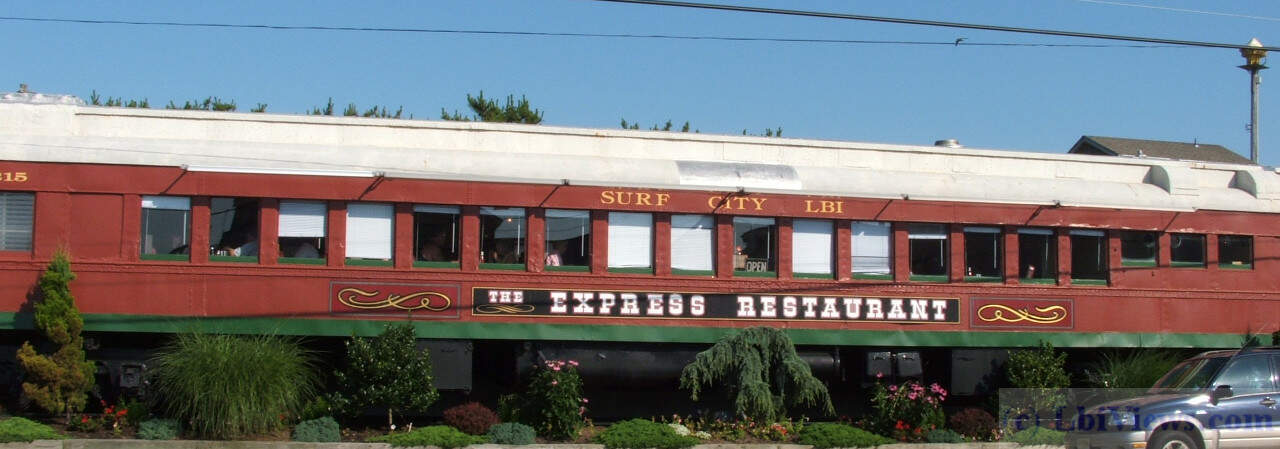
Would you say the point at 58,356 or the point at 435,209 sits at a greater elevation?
the point at 435,209

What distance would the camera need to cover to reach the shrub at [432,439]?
52.5 ft

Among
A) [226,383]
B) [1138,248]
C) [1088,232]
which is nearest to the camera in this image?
[226,383]

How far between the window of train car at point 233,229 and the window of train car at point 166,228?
1.06 ft

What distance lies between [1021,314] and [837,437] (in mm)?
4115

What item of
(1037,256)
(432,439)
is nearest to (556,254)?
(432,439)

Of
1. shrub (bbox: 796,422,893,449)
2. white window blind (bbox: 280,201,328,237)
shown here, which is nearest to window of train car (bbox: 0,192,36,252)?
white window blind (bbox: 280,201,328,237)

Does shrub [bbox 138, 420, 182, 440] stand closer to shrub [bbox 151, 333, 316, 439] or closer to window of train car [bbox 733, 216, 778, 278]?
shrub [bbox 151, 333, 316, 439]

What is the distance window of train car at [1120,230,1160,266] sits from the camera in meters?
19.9

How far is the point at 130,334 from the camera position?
55.8 feet

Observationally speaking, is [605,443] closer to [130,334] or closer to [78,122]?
[130,334]

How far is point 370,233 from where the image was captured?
56.4 ft

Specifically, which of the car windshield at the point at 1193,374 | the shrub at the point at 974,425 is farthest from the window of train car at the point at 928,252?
the car windshield at the point at 1193,374

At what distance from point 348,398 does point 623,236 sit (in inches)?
171

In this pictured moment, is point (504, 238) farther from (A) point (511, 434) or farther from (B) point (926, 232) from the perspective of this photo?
(B) point (926, 232)
